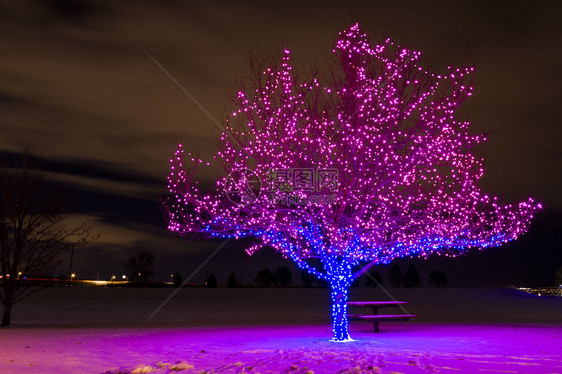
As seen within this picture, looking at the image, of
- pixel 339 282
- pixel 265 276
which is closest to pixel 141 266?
pixel 265 276

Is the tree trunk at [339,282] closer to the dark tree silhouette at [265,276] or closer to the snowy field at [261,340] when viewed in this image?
the snowy field at [261,340]

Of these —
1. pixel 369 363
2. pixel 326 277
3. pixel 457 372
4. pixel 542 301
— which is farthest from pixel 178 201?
pixel 542 301

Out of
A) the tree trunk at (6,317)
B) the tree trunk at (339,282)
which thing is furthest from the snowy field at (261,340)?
the tree trunk at (339,282)

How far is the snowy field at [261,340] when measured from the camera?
28.9ft

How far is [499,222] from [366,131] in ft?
13.2

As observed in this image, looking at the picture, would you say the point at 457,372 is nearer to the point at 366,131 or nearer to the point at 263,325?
the point at 366,131

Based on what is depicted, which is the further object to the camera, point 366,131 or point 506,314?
point 506,314

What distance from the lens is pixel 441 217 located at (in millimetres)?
13352

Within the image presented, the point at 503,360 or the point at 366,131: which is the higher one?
the point at 366,131

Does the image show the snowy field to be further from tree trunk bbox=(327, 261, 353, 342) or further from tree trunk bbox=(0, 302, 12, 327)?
tree trunk bbox=(327, 261, 353, 342)

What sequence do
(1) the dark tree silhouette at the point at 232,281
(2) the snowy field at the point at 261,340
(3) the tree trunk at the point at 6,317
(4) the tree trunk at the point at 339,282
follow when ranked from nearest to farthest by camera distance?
(2) the snowy field at the point at 261,340 → (4) the tree trunk at the point at 339,282 → (3) the tree trunk at the point at 6,317 → (1) the dark tree silhouette at the point at 232,281

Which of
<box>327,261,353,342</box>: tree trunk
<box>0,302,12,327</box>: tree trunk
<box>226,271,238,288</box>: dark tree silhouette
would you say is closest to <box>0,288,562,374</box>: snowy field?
<box>0,302,12,327</box>: tree trunk

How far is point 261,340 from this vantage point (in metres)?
12.8

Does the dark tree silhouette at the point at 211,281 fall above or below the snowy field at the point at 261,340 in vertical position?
above
